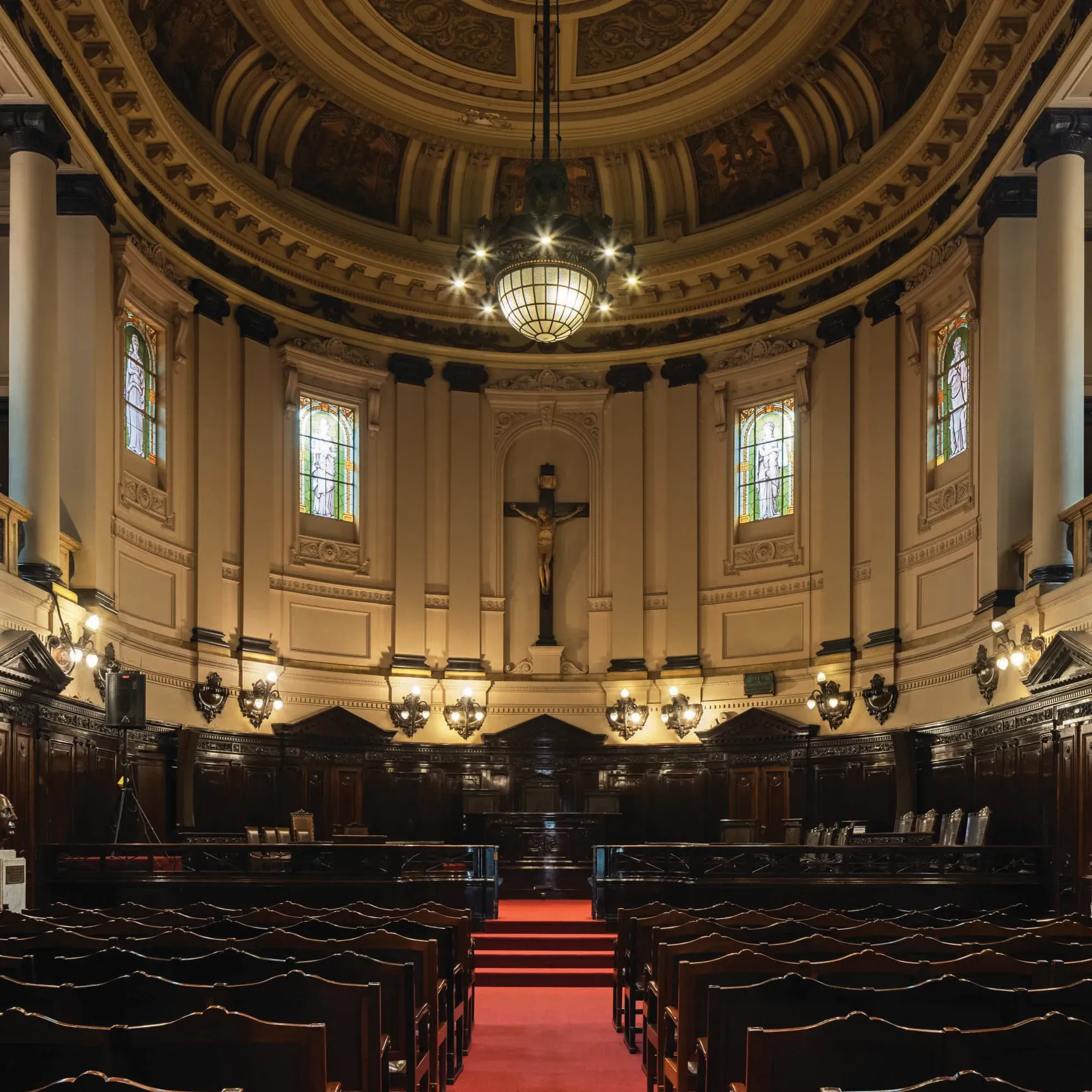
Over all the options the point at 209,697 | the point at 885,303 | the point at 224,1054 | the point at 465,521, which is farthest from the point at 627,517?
the point at 224,1054

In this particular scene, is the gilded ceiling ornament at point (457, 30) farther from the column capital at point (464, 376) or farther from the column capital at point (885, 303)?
the column capital at point (885, 303)

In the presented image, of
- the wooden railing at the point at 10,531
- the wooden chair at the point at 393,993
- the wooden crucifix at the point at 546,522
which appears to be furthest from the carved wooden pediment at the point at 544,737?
the wooden chair at the point at 393,993

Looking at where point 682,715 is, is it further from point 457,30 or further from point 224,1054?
point 224,1054

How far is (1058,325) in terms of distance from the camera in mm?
16938

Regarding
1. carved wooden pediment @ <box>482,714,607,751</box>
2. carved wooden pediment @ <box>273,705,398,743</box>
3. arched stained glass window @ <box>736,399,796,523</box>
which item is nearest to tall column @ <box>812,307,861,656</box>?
arched stained glass window @ <box>736,399,796,523</box>

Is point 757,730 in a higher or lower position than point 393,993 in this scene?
higher

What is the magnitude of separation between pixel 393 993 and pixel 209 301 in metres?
17.4

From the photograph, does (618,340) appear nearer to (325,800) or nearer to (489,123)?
(489,123)

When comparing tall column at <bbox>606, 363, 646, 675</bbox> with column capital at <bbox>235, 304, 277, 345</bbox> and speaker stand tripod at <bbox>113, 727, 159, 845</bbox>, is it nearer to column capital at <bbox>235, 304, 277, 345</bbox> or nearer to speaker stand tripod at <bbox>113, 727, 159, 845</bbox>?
column capital at <bbox>235, 304, 277, 345</bbox>

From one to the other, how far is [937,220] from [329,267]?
11.0m

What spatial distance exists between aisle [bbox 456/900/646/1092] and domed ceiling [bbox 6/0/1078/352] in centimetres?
1339

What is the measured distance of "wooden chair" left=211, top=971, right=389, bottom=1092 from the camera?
214 inches

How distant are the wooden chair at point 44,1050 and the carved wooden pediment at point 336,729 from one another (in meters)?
17.4

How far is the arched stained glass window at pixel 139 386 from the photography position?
2012 cm
